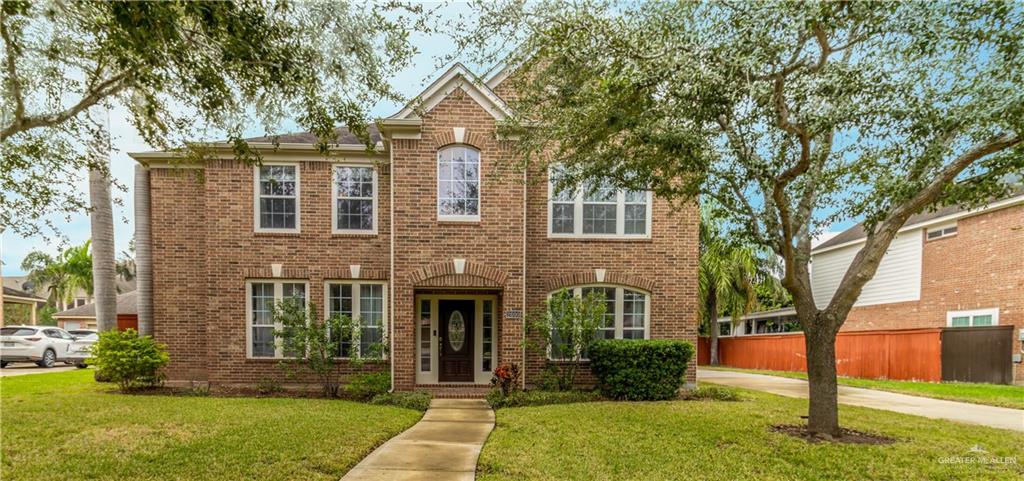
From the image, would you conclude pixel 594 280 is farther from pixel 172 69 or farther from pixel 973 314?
pixel 973 314

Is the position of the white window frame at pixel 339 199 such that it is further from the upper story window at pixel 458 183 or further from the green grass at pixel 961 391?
the green grass at pixel 961 391

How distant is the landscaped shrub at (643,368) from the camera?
9391 mm

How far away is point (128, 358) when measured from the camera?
31.8 feet

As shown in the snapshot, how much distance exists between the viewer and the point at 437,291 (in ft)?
34.5

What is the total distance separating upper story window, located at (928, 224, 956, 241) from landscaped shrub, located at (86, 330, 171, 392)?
21.6 metres

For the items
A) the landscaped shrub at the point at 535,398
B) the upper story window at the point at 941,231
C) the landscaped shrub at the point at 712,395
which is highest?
the upper story window at the point at 941,231

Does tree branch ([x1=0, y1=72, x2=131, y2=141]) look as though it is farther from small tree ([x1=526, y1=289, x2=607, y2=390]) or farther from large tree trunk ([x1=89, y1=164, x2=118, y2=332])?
Answer: large tree trunk ([x1=89, y1=164, x2=118, y2=332])

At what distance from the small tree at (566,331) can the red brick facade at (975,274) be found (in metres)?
11.1

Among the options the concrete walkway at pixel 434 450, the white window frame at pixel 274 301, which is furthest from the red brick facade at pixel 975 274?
the white window frame at pixel 274 301

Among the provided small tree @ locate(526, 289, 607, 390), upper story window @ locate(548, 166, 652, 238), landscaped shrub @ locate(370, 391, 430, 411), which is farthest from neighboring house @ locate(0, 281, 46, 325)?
upper story window @ locate(548, 166, 652, 238)

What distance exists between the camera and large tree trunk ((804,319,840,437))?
6.27m

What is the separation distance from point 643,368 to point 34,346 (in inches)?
815

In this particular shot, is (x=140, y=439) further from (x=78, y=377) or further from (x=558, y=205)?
(x=78, y=377)

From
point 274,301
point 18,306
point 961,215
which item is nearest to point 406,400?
point 274,301
